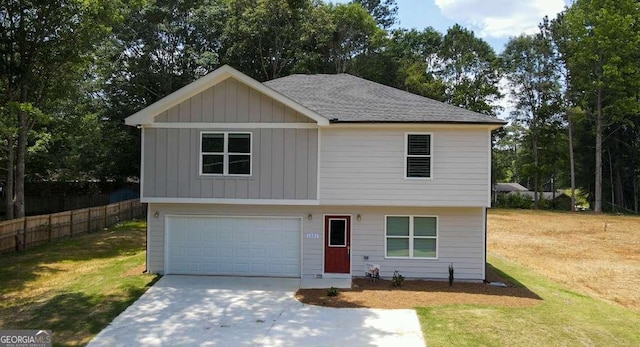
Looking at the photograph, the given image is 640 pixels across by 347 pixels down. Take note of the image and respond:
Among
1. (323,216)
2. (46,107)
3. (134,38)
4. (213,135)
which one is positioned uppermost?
(134,38)

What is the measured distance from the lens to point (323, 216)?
14.3 metres

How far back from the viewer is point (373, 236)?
1430cm

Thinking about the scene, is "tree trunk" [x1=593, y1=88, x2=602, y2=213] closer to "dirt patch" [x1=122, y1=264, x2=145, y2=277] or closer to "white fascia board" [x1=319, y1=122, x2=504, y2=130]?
"white fascia board" [x1=319, y1=122, x2=504, y2=130]

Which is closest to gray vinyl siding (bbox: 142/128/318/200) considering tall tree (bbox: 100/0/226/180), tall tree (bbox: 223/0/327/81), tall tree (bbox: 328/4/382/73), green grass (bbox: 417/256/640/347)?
green grass (bbox: 417/256/640/347)

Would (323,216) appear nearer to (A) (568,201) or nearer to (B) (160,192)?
(B) (160,192)

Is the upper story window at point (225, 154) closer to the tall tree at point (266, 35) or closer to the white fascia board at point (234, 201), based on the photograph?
the white fascia board at point (234, 201)

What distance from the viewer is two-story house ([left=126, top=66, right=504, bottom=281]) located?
45.2ft

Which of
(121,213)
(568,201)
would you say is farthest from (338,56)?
(568,201)

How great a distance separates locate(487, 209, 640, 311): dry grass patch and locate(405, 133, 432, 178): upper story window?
5980mm

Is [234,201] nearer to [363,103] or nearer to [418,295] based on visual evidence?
[363,103]

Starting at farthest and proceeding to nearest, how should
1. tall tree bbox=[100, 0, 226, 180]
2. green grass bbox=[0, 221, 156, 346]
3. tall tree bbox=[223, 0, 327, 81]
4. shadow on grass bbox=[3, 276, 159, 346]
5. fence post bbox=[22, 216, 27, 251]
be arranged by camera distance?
tall tree bbox=[223, 0, 327, 81], tall tree bbox=[100, 0, 226, 180], fence post bbox=[22, 216, 27, 251], green grass bbox=[0, 221, 156, 346], shadow on grass bbox=[3, 276, 159, 346]

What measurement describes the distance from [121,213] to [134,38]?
16.0 metres


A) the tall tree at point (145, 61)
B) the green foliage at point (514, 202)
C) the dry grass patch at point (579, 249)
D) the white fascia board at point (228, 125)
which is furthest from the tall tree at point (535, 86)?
the white fascia board at point (228, 125)

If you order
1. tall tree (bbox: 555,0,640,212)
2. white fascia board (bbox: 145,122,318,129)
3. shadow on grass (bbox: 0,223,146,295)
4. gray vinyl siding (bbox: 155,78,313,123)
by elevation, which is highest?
tall tree (bbox: 555,0,640,212)
